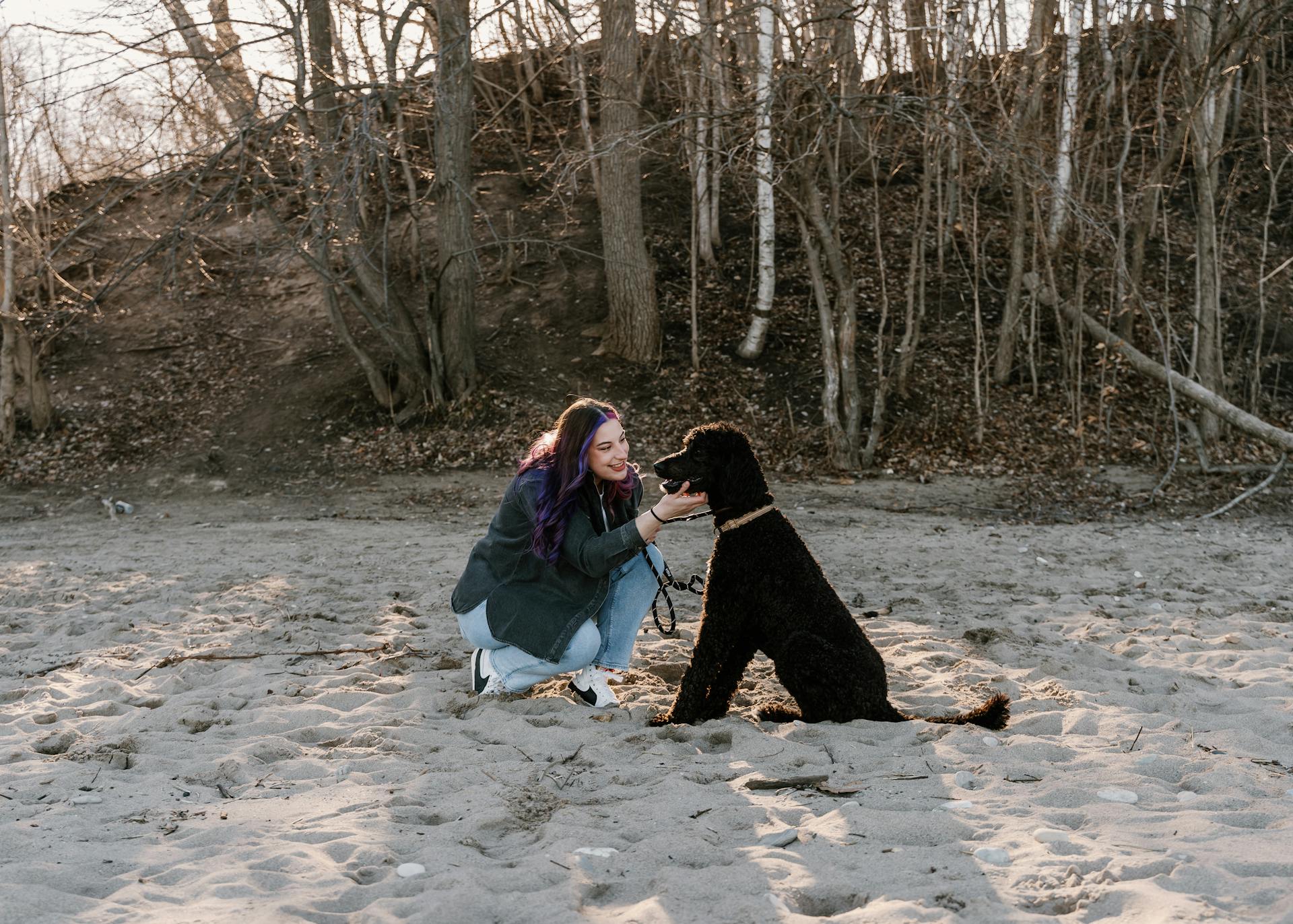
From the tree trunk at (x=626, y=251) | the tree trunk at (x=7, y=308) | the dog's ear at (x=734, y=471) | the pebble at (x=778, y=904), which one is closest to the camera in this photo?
the pebble at (x=778, y=904)

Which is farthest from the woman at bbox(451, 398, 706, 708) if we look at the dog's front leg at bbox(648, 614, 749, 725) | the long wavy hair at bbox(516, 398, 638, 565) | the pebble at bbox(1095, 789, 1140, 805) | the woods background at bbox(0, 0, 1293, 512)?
the woods background at bbox(0, 0, 1293, 512)

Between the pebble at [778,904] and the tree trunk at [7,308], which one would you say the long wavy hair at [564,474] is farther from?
the tree trunk at [7,308]

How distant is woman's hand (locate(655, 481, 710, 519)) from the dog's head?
30 millimetres

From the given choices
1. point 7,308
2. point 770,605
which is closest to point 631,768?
point 770,605

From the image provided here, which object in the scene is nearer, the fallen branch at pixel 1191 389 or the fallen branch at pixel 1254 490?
the fallen branch at pixel 1254 490

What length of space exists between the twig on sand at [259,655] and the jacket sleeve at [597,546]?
146 centimetres

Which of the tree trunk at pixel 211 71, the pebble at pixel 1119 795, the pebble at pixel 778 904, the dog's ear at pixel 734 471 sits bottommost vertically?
the pebble at pixel 1119 795

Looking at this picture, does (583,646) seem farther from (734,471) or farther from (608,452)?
(734,471)

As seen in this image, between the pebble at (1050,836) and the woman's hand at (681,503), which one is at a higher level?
the woman's hand at (681,503)

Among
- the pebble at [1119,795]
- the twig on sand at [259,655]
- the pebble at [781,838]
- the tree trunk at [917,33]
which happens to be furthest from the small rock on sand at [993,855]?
the tree trunk at [917,33]

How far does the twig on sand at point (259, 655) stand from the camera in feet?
16.3

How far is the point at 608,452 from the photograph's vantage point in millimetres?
4223

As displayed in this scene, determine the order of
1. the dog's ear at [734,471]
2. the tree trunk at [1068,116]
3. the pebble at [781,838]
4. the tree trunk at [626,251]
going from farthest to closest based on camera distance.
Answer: the tree trunk at [626,251], the tree trunk at [1068,116], the dog's ear at [734,471], the pebble at [781,838]

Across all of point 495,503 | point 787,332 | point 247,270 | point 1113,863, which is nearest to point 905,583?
point 1113,863
